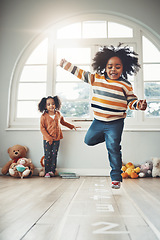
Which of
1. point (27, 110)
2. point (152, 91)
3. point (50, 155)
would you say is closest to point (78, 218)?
point (50, 155)

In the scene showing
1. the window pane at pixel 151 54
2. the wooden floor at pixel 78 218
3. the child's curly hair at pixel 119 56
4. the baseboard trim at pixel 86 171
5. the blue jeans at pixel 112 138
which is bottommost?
the baseboard trim at pixel 86 171

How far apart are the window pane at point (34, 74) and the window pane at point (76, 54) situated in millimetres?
247

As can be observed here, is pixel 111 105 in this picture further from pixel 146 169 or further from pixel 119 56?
pixel 146 169

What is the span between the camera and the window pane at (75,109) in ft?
9.32

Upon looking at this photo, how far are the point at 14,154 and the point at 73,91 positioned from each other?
3.49 ft

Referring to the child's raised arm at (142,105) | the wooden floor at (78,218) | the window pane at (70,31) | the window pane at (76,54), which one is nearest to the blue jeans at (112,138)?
the child's raised arm at (142,105)

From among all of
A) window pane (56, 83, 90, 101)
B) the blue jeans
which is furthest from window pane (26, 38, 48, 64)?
the blue jeans

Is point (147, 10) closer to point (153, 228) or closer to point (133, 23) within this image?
point (133, 23)

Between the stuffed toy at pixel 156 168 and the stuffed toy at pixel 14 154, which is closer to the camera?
the stuffed toy at pixel 156 168

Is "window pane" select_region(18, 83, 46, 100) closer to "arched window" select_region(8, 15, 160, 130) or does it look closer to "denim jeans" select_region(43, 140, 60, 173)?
"arched window" select_region(8, 15, 160, 130)

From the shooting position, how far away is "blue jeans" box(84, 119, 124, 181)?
5.27 ft

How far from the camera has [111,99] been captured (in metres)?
1.71

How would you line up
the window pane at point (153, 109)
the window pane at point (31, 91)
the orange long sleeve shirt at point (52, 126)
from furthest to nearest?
the window pane at point (31, 91), the window pane at point (153, 109), the orange long sleeve shirt at point (52, 126)

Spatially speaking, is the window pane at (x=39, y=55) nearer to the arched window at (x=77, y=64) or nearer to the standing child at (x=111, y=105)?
the arched window at (x=77, y=64)
